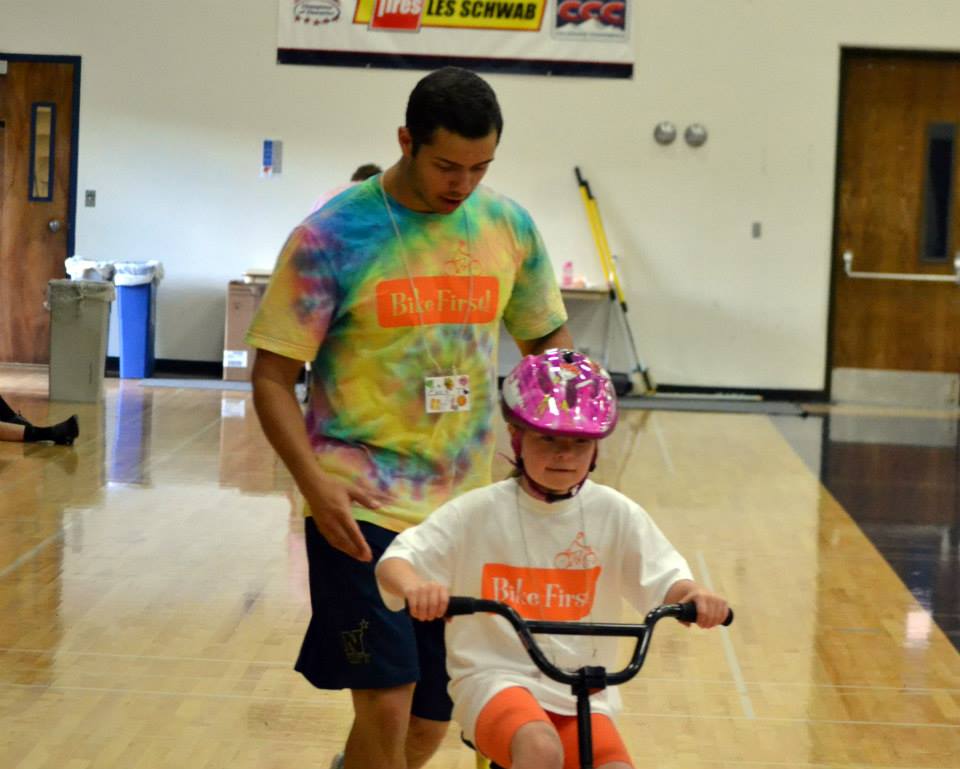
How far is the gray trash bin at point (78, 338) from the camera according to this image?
1129 centimetres

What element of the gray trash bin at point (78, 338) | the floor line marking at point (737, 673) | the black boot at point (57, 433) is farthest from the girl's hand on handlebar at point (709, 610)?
the gray trash bin at point (78, 338)

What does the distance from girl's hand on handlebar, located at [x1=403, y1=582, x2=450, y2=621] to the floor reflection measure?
135 inches

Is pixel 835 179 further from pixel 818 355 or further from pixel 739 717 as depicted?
pixel 739 717

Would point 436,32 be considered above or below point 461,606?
above

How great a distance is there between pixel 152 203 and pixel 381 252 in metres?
11.2

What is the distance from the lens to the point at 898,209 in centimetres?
1331

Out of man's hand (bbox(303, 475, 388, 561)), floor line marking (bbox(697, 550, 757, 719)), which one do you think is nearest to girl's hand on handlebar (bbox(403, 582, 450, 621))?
man's hand (bbox(303, 475, 388, 561))

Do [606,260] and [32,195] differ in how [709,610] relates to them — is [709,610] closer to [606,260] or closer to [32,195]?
[606,260]

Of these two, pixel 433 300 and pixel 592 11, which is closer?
pixel 433 300

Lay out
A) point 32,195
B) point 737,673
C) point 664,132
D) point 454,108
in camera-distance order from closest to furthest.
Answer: point 454,108 → point 737,673 → point 664,132 → point 32,195

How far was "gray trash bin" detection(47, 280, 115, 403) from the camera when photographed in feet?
37.0

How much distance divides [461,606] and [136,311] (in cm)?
1122

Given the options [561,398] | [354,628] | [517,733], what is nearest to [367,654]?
[354,628]

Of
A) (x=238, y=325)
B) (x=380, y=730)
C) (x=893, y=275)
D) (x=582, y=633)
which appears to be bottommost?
(x=380, y=730)
